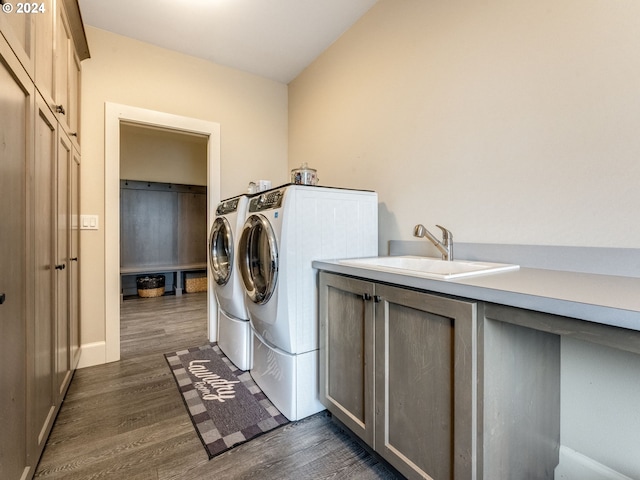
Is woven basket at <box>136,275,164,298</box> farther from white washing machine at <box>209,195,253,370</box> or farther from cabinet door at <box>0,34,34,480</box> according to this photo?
cabinet door at <box>0,34,34,480</box>

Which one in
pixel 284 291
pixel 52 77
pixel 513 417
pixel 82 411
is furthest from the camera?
pixel 82 411

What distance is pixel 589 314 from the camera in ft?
2.23

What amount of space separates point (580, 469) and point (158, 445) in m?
1.79

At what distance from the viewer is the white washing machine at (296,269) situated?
1597 millimetres

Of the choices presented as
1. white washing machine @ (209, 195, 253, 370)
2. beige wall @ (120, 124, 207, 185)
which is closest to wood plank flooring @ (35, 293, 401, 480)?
white washing machine @ (209, 195, 253, 370)

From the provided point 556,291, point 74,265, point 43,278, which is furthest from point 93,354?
point 556,291

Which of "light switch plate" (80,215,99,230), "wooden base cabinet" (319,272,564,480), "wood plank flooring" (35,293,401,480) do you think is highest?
"light switch plate" (80,215,99,230)

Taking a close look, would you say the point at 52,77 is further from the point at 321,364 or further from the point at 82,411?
the point at 321,364

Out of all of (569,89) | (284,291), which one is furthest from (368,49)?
(284,291)

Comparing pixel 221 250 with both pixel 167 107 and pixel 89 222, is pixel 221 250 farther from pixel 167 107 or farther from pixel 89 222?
pixel 167 107

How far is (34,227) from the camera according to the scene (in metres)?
1.16

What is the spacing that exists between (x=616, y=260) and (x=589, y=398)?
536 millimetres

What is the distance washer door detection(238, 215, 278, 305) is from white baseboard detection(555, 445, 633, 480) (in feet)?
4.65

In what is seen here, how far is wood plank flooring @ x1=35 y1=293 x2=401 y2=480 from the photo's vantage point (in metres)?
1.29
